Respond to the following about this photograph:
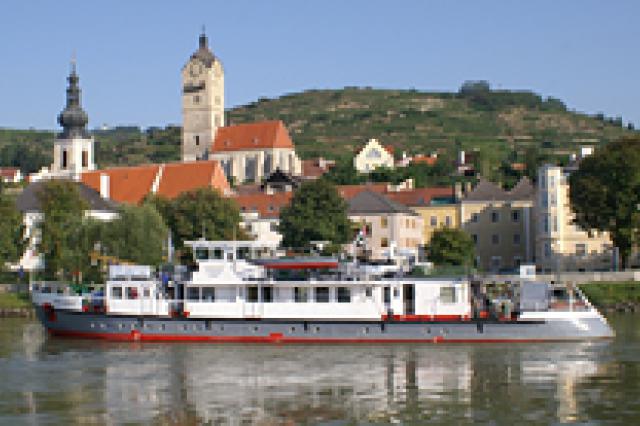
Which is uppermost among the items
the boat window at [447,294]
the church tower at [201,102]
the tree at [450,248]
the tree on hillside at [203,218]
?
the church tower at [201,102]

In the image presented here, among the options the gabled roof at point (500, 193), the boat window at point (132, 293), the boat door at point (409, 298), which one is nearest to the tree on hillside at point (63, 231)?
the boat window at point (132, 293)

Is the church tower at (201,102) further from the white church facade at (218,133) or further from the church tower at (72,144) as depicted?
the church tower at (72,144)

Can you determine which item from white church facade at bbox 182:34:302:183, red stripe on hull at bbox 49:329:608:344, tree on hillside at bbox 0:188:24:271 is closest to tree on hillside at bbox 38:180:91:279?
tree on hillside at bbox 0:188:24:271

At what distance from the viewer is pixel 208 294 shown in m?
48.9

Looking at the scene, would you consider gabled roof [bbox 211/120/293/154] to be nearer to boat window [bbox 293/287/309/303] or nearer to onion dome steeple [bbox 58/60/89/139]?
onion dome steeple [bbox 58/60/89/139]

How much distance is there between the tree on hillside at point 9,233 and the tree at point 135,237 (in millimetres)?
9404

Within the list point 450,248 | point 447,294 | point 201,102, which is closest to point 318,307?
point 447,294

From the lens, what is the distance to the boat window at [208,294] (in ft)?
160

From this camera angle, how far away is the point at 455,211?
331 ft

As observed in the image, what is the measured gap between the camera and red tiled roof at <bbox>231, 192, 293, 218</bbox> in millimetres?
104812

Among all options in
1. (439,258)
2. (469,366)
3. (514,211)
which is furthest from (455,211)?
(469,366)

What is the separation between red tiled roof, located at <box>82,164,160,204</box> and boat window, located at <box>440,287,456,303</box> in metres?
73.0

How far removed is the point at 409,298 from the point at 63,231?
34737mm

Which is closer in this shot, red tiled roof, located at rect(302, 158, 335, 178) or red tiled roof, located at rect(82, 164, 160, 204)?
red tiled roof, located at rect(82, 164, 160, 204)
